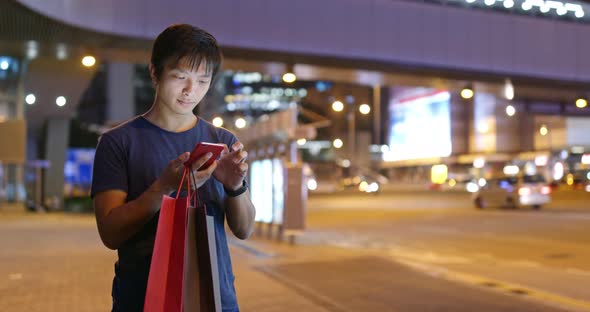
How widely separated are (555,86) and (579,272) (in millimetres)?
10864

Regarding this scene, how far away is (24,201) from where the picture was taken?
121ft

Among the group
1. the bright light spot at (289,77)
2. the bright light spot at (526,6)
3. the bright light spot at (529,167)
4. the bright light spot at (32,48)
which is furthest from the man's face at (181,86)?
the bright light spot at (529,167)

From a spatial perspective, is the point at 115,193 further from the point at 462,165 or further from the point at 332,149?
the point at 332,149

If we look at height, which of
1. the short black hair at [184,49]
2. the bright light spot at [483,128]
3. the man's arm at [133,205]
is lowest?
the man's arm at [133,205]

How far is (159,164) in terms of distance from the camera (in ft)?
7.36

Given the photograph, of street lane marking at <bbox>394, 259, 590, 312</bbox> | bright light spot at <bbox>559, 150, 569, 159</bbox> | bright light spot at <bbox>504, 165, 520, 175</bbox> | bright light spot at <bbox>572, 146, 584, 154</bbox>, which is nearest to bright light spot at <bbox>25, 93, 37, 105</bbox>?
street lane marking at <bbox>394, 259, 590, 312</bbox>

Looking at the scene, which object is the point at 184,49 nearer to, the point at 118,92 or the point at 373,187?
the point at 373,187

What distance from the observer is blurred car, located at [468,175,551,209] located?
29438 mm

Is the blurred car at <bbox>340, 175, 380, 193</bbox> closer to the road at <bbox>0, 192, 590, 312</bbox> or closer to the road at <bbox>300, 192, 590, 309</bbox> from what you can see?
the road at <bbox>300, 192, 590, 309</bbox>

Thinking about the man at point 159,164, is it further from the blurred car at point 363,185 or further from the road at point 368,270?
the blurred car at point 363,185

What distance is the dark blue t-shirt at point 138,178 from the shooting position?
2.21 metres

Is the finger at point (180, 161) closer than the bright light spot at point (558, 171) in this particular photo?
Yes

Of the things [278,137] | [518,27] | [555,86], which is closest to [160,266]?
[278,137]

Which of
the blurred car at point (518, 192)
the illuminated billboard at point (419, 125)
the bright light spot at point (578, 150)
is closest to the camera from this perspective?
the blurred car at point (518, 192)
